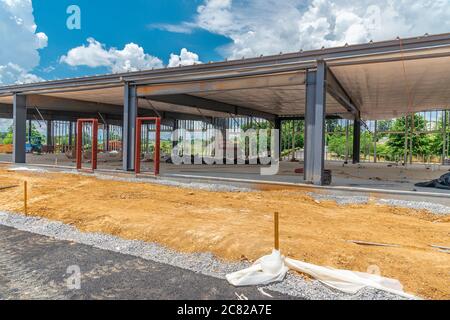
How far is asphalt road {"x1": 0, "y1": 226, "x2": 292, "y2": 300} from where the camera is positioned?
4.45 m

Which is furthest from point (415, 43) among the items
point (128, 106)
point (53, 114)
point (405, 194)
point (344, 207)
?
point (53, 114)

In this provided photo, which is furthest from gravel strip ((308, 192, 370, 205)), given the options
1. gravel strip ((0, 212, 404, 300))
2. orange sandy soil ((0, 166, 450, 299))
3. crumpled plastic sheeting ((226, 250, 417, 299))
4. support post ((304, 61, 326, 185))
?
gravel strip ((0, 212, 404, 300))

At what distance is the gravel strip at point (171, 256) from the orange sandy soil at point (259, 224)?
29 cm

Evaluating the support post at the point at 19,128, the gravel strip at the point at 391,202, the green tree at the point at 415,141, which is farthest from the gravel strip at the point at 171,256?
the green tree at the point at 415,141

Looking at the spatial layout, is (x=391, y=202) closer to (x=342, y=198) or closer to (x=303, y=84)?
(x=342, y=198)

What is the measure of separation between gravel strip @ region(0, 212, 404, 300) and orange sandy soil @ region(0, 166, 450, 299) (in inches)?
11.5

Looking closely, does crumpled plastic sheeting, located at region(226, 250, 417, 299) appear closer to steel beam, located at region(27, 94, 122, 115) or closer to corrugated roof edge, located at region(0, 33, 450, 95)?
corrugated roof edge, located at region(0, 33, 450, 95)

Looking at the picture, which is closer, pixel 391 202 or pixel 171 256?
pixel 171 256

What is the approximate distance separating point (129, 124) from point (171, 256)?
12676 mm

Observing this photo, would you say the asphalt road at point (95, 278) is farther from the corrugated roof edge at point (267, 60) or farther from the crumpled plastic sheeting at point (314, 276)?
the corrugated roof edge at point (267, 60)

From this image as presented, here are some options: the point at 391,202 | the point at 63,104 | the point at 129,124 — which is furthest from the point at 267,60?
the point at 63,104

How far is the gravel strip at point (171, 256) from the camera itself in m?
4.41

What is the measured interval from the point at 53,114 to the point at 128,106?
75.7ft

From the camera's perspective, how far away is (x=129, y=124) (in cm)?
1744
